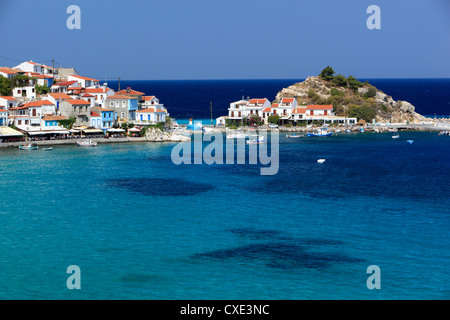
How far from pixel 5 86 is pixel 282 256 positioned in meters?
70.7

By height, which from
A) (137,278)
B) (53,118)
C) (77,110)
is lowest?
(137,278)

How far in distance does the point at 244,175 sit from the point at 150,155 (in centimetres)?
1773

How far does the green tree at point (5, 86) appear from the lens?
290 ft

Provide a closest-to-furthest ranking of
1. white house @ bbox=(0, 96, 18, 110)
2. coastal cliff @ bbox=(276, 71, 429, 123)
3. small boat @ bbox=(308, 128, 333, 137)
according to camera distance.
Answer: white house @ bbox=(0, 96, 18, 110)
small boat @ bbox=(308, 128, 333, 137)
coastal cliff @ bbox=(276, 71, 429, 123)

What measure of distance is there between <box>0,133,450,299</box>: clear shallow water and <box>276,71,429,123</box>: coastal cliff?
51.0 m

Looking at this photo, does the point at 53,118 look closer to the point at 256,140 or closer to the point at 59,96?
the point at 59,96

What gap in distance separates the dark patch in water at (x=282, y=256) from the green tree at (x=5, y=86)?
67.5 metres

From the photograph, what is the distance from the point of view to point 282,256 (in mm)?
32438

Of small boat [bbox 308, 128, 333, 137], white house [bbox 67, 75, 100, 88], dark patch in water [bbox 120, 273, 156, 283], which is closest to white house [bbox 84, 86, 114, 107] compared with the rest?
white house [bbox 67, 75, 100, 88]

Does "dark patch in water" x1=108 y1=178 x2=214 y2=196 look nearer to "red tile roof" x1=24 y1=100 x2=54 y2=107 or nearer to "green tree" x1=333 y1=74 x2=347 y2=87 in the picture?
"red tile roof" x1=24 y1=100 x2=54 y2=107

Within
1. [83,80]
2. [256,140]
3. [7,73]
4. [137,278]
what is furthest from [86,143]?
[137,278]

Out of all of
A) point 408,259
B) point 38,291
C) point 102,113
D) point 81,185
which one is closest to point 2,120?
Answer: point 102,113

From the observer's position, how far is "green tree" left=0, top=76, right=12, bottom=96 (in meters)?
88.4
